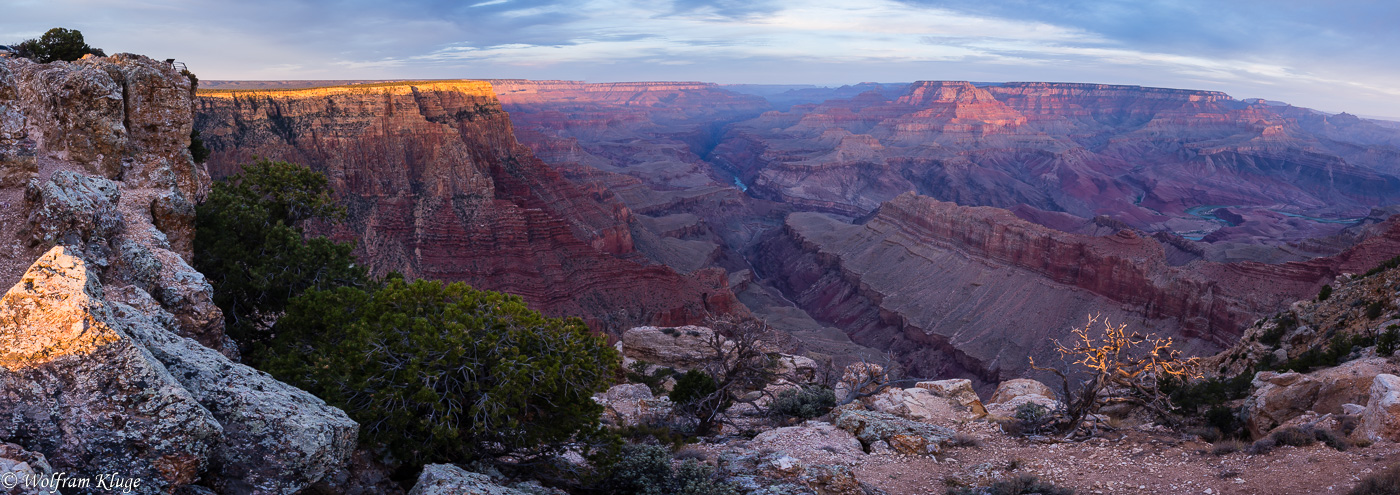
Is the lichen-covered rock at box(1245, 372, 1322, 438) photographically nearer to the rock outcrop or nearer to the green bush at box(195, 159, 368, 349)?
the rock outcrop

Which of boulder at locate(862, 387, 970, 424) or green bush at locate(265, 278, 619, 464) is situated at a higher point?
green bush at locate(265, 278, 619, 464)

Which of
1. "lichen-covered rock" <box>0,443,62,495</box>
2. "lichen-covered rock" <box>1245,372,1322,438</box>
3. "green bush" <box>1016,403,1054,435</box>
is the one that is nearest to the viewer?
"lichen-covered rock" <box>0,443,62,495</box>

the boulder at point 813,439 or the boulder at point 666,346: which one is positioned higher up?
the boulder at point 813,439

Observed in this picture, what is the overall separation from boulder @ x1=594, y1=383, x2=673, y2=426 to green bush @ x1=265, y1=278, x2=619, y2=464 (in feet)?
28.1

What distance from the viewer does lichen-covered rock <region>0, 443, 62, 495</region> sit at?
5656 mm

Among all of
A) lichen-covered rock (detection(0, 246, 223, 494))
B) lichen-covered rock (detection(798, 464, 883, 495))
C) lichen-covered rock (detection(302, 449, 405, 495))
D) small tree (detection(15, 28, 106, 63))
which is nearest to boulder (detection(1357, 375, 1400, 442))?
lichen-covered rock (detection(798, 464, 883, 495))

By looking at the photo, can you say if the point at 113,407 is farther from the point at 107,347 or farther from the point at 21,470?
the point at 21,470

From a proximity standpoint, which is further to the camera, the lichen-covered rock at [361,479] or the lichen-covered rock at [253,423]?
the lichen-covered rock at [361,479]

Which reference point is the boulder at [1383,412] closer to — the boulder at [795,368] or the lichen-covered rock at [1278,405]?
the lichen-covered rock at [1278,405]

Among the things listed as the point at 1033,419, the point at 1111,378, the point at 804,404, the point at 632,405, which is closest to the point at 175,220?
the point at 632,405

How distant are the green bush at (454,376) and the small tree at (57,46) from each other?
1457 centimetres

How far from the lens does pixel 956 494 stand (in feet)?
42.4

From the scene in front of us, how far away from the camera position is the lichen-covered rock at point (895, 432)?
16219mm

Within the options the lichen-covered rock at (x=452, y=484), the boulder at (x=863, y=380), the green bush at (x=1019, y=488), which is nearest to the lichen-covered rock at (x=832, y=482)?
the green bush at (x=1019, y=488)
